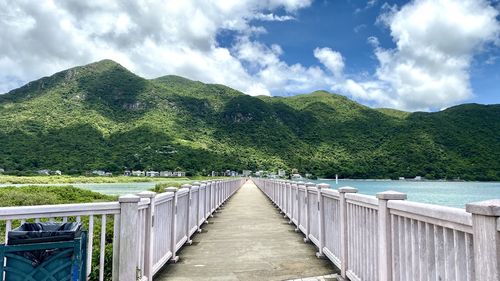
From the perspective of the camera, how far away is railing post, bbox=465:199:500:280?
6.97 feet

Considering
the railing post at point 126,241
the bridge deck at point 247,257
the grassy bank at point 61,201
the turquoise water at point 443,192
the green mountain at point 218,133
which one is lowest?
the turquoise water at point 443,192

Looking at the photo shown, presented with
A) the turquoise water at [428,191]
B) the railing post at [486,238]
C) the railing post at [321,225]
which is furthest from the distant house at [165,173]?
the railing post at [486,238]

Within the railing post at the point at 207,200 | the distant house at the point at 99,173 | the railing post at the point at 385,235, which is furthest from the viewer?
the distant house at the point at 99,173

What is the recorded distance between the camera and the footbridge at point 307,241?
2588 mm

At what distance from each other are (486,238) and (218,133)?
136355 millimetres

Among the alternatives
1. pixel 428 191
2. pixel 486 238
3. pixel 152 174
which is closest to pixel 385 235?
pixel 486 238

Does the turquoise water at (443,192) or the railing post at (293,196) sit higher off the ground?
the railing post at (293,196)

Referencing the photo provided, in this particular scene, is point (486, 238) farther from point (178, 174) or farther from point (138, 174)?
point (138, 174)

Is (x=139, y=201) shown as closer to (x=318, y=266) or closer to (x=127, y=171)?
(x=318, y=266)

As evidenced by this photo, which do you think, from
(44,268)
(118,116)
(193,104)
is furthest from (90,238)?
(193,104)

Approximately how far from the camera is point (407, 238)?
11.6 feet

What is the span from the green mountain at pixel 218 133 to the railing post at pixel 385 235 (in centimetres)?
9731

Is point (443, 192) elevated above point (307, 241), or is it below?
below

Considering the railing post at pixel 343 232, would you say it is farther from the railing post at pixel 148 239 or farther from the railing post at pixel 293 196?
the railing post at pixel 293 196
